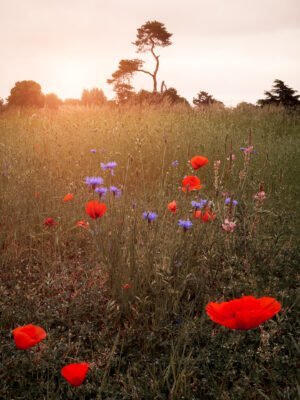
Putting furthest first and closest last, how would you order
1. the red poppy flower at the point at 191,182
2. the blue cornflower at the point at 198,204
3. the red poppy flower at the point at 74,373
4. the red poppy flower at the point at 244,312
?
the blue cornflower at the point at 198,204 → the red poppy flower at the point at 191,182 → the red poppy flower at the point at 74,373 → the red poppy flower at the point at 244,312

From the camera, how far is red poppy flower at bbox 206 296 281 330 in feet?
3.24

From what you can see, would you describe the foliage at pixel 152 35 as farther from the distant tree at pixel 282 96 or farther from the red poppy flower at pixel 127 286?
the red poppy flower at pixel 127 286

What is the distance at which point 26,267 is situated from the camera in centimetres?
245

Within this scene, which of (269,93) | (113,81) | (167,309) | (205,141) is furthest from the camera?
(113,81)

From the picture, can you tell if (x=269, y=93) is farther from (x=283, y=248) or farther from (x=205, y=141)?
(x=283, y=248)

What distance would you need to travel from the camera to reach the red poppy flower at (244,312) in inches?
38.9

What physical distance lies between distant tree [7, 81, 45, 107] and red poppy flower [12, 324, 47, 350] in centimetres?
1452

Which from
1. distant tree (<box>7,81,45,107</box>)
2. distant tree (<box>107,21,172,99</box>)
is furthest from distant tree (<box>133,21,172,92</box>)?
distant tree (<box>7,81,45,107</box>)

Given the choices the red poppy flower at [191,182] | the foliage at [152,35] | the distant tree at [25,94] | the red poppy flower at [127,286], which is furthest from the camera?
the foliage at [152,35]

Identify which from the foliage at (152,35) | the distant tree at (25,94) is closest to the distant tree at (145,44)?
the foliage at (152,35)

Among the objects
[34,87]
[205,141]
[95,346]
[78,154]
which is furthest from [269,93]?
[95,346]

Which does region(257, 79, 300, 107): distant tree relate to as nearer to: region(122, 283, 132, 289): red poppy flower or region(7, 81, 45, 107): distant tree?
region(7, 81, 45, 107): distant tree

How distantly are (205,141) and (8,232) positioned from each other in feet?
12.1

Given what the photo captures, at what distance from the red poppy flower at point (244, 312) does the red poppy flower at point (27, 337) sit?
498 millimetres
